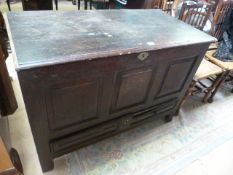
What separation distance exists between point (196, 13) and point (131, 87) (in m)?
1.14

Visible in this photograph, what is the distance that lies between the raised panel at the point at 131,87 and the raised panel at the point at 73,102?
123mm

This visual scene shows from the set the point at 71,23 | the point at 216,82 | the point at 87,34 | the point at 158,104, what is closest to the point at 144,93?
the point at 158,104

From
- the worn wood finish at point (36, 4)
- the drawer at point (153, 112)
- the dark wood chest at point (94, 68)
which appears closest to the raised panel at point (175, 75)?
the dark wood chest at point (94, 68)

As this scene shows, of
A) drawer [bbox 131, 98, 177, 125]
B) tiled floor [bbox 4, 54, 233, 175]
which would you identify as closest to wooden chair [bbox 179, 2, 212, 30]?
Answer: drawer [bbox 131, 98, 177, 125]

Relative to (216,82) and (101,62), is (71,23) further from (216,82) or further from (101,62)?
(216,82)

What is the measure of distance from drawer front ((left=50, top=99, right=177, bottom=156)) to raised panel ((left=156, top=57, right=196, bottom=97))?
13cm

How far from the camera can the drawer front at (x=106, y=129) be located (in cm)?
112

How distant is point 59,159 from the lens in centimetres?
131

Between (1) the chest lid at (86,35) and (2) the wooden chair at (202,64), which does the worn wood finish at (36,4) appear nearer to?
(1) the chest lid at (86,35)

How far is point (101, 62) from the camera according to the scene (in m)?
0.90

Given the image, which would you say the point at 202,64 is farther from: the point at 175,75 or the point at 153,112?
the point at 153,112

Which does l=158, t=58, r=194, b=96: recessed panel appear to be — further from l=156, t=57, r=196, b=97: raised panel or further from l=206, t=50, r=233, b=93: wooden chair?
l=206, t=50, r=233, b=93: wooden chair

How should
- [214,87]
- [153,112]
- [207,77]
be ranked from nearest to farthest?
[153,112]
[207,77]
[214,87]

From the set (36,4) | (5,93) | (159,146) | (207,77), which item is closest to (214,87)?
(207,77)
